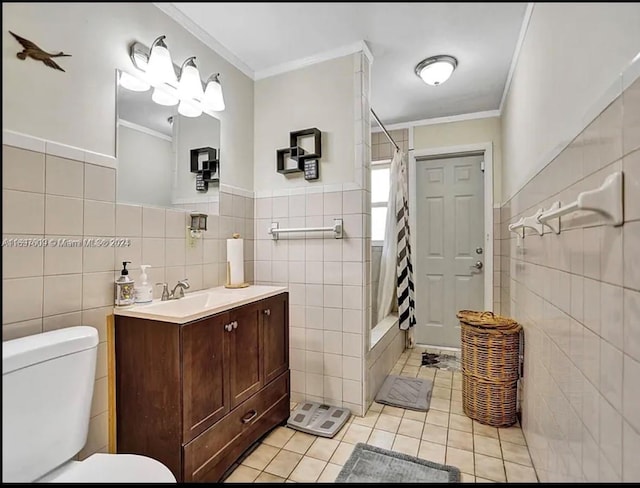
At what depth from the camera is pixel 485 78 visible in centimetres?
183

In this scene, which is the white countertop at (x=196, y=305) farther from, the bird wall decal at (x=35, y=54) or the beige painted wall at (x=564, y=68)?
the beige painted wall at (x=564, y=68)

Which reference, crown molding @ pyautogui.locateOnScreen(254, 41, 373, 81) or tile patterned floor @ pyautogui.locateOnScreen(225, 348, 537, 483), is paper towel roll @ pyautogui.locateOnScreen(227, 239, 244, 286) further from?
crown molding @ pyautogui.locateOnScreen(254, 41, 373, 81)

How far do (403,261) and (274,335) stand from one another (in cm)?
150

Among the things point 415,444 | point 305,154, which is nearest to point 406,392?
point 415,444

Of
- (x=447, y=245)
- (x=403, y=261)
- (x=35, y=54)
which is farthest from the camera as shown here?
(x=447, y=245)

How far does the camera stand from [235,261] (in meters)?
1.90

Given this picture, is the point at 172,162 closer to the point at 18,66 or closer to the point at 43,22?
the point at 18,66

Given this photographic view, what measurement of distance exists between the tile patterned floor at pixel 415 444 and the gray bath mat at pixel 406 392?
0.17ft

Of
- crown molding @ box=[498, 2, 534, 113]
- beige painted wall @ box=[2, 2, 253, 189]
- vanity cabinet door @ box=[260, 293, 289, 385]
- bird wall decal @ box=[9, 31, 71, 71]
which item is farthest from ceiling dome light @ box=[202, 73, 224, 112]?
crown molding @ box=[498, 2, 534, 113]

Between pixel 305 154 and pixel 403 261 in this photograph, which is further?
pixel 403 261

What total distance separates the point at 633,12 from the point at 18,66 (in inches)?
55.5

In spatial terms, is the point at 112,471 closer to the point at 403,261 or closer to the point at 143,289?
the point at 143,289

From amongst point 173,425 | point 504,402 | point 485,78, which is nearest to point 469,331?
point 504,402

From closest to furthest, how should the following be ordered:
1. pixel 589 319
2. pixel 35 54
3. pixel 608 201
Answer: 1. pixel 608 201
2. pixel 589 319
3. pixel 35 54
